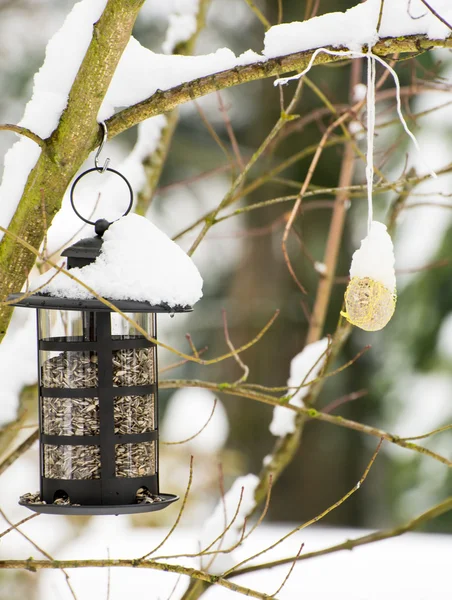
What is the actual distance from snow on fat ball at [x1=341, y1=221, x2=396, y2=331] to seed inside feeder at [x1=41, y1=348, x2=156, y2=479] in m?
0.52

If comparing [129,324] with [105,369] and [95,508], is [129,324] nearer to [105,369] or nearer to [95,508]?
[105,369]

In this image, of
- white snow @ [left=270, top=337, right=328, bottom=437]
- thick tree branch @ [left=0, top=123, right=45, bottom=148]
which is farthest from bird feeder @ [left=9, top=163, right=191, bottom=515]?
white snow @ [left=270, top=337, right=328, bottom=437]

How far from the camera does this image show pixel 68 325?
168 cm

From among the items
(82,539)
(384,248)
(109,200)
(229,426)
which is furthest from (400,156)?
(384,248)

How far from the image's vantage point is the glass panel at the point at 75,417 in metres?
1.62

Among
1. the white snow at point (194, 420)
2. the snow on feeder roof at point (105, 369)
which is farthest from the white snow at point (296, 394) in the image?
the white snow at point (194, 420)

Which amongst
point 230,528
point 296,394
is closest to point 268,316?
point 296,394

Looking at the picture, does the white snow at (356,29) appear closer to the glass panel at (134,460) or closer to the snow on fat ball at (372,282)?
the snow on fat ball at (372,282)

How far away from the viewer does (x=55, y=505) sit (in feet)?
5.08

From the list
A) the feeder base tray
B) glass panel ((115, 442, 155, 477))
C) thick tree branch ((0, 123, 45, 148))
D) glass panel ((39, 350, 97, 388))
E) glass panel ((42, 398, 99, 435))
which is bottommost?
the feeder base tray

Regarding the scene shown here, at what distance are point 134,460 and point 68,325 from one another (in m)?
0.33

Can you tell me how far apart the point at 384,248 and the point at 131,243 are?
495 mm

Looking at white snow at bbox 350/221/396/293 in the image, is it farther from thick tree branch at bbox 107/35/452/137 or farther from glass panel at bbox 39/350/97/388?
glass panel at bbox 39/350/97/388

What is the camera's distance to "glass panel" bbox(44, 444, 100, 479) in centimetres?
162
